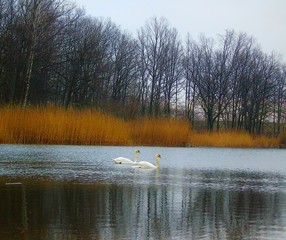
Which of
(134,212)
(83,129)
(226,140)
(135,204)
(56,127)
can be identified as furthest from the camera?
(226,140)

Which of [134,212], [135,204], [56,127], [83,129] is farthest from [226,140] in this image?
[134,212]

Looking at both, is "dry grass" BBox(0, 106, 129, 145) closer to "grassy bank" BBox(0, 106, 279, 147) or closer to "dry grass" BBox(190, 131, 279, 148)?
"grassy bank" BBox(0, 106, 279, 147)

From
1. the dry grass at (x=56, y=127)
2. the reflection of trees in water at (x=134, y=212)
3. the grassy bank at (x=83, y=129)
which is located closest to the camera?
the reflection of trees in water at (x=134, y=212)

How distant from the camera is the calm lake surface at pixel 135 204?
698cm

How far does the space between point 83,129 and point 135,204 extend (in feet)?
62.7

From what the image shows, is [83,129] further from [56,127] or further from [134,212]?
[134,212]

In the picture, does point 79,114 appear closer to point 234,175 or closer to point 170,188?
point 234,175

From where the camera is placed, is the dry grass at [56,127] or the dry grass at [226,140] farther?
the dry grass at [226,140]

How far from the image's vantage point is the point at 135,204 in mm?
9250

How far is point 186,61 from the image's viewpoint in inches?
2416

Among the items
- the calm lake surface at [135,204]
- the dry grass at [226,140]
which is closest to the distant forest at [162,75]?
the dry grass at [226,140]

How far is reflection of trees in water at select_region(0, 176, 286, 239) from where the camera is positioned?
22.6 feet

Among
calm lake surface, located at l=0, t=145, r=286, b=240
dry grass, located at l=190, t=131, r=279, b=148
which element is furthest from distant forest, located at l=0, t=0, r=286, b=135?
calm lake surface, located at l=0, t=145, r=286, b=240

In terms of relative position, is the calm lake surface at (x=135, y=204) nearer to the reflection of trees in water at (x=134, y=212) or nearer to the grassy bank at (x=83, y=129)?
the reflection of trees in water at (x=134, y=212)
